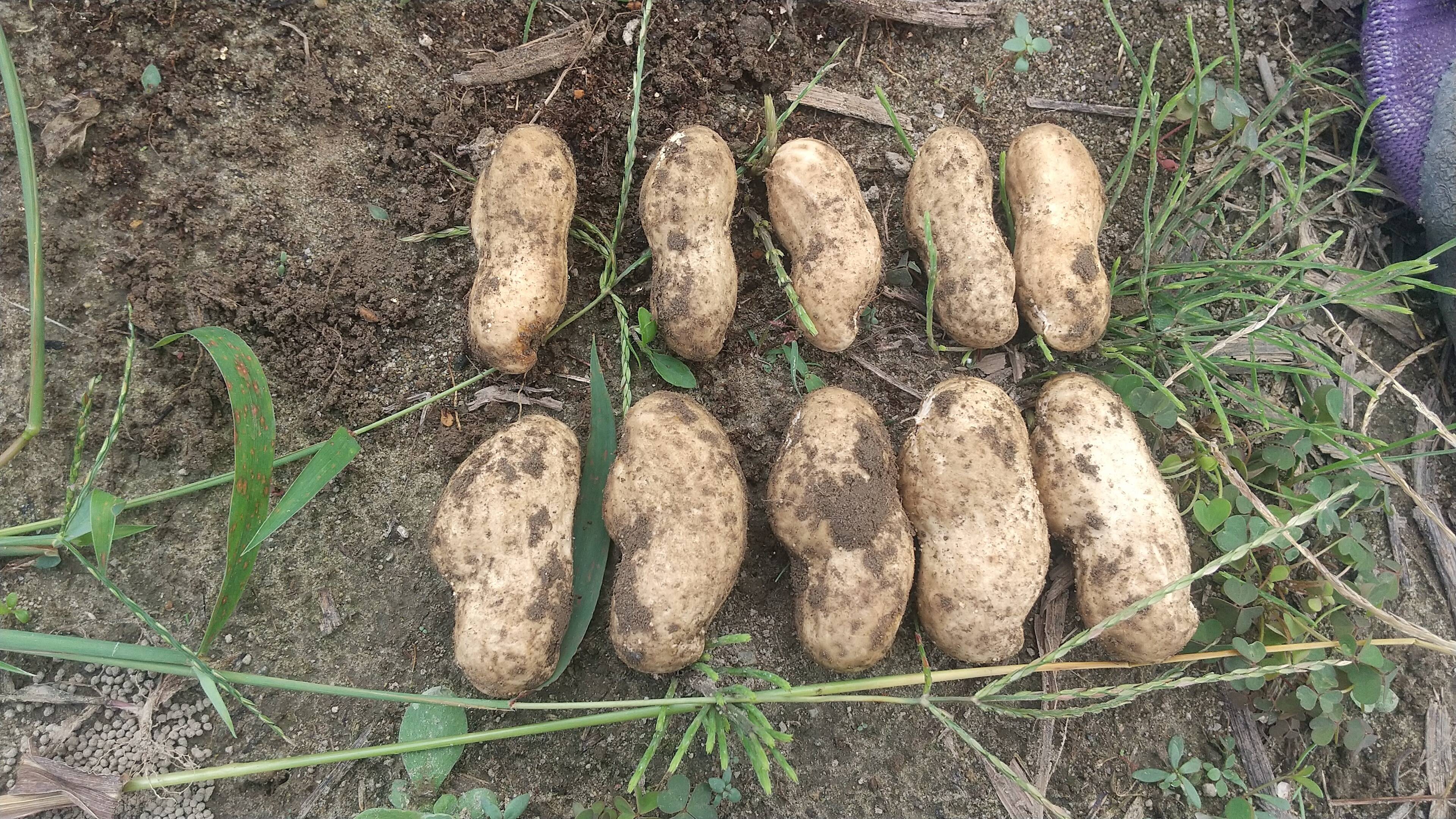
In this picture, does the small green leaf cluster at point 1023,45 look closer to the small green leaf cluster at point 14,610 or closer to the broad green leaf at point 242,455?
the broad green leaf at point 242,455

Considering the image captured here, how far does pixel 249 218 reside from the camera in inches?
69.9

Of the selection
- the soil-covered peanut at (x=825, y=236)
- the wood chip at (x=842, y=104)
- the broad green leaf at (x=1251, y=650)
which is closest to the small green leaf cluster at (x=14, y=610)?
the soil-covered peanut at (x=825, y=236)

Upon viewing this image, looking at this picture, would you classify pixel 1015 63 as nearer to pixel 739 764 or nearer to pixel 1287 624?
pixel 1287 624

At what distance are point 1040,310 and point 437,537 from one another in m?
1.44

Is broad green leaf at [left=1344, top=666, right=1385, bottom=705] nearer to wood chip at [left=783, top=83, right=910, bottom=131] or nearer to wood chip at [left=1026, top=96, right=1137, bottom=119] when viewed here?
wood chip at [left=1026, top=96, right=1137, bottom=119]

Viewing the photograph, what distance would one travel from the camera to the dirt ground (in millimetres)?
1696

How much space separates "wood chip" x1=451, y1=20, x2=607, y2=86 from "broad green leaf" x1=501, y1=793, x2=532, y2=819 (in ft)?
5.42

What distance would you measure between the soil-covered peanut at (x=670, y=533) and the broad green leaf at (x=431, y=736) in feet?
1.39

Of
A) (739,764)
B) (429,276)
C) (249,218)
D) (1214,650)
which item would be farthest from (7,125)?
(1214,650)

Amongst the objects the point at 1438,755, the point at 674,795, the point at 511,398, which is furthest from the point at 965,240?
the point at 1438,755

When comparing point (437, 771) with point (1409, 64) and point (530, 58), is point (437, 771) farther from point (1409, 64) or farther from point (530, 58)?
point (1409, 64)

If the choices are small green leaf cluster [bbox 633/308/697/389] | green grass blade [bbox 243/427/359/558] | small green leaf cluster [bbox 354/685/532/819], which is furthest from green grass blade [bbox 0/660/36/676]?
small green leaf cluster [bbox 633/308/697/389]

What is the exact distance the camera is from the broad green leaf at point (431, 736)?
5.37ft

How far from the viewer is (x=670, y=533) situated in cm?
153
